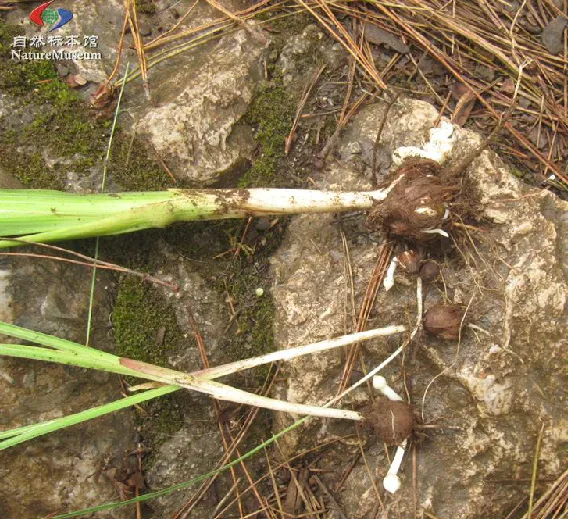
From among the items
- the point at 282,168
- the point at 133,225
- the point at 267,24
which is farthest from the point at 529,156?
the point at 133,225

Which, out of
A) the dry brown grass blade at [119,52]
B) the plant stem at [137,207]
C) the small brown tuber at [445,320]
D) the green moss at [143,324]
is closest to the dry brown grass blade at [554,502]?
the small brown tuber at [445,320]

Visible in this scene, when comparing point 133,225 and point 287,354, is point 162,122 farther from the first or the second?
point 287,354

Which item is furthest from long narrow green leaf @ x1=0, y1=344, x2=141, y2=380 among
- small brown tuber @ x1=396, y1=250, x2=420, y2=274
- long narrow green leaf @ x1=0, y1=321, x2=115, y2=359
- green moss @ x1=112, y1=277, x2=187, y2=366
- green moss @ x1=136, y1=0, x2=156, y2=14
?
green moss @ x1=136, y1=0, x2=156, y2=14

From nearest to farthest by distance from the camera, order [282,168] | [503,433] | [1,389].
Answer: [1,389]
[503,433]
[282,168]

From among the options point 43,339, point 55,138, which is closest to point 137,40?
point 55,138

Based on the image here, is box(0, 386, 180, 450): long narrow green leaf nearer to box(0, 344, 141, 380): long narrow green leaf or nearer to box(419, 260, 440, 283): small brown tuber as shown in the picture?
box(0, 344, 141, 380): long narrow green leaf

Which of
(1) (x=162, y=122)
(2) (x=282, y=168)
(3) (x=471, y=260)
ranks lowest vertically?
(3) (x=471, y=260)

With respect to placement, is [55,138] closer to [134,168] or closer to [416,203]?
[134,168]
